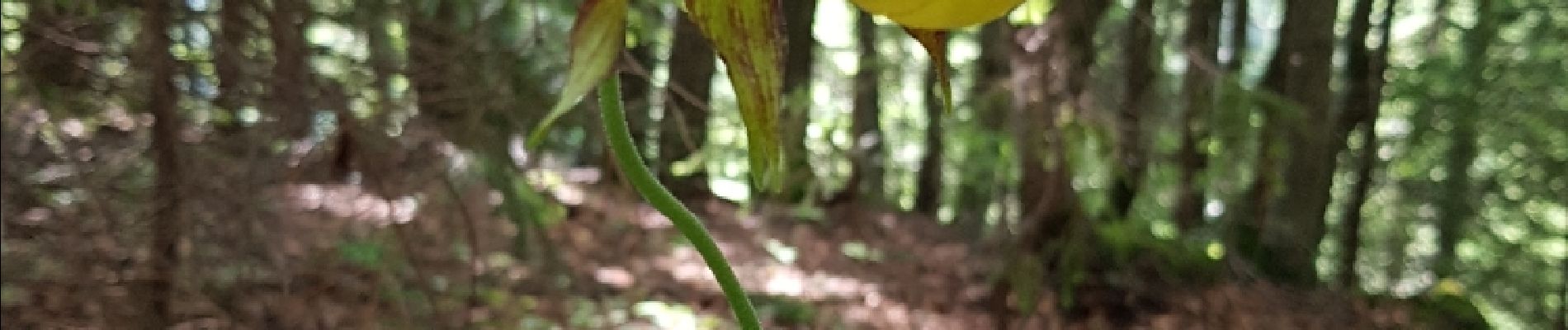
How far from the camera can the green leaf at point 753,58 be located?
0.24 m

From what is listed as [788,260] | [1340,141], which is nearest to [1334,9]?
[1340,141]

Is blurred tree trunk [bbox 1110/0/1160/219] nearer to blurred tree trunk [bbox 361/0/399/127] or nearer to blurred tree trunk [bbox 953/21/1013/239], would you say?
blurred tree trunk [bbox 953/21/1013/239]

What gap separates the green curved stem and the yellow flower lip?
0.06 m

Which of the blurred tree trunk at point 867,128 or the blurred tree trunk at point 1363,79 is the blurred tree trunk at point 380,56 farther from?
the blurred tree trunk at point 1363,79

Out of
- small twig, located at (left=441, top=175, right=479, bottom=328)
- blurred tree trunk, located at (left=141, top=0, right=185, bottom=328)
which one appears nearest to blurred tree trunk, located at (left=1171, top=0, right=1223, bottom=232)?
small twig, located at (left=441, top=175, right=479, bottom=328)

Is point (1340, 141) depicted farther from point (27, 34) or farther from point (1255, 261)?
point (27, 34)

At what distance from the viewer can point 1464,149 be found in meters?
3.50

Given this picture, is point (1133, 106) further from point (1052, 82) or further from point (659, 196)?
point (659, 196)

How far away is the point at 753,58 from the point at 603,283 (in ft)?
7.31

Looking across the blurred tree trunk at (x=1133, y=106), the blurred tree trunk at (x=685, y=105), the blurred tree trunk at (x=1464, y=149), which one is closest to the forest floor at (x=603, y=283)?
the blurred tree trunk at (x=685, y=105)

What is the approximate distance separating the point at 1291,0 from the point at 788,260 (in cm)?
148

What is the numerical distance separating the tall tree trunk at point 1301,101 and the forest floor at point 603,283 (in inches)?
5.3

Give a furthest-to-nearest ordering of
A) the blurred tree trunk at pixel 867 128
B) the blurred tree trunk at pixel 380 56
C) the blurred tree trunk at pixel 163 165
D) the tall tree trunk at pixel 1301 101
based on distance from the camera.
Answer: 1. the blurred tree trunk at pixel 867 128
2. the tall tree trunk at pixel 1301 101
3. the blurred tree trunk at pixel 380 56
4. the blurred tree trunk at pixel 163 165

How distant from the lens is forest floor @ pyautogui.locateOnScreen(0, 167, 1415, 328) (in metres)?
1.00
